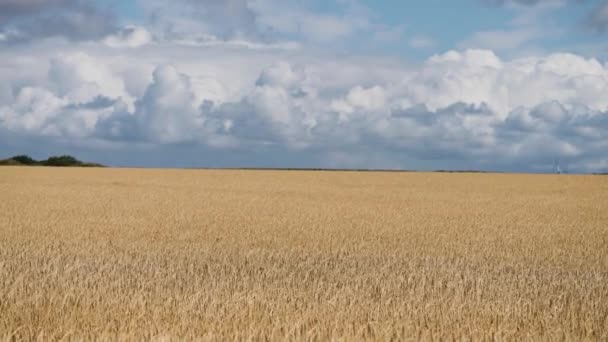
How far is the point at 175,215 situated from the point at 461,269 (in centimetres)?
1306

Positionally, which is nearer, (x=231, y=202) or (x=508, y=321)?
(x=508, y=321)

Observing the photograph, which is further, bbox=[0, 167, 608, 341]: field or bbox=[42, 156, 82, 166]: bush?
bbox=[42, 156, 82, 166]: bush

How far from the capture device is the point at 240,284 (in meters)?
10.1

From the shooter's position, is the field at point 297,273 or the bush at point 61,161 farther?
the bush at point 61,161

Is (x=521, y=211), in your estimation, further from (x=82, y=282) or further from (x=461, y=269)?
(x=82, y=282)

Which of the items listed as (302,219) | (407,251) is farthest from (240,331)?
(302,219)

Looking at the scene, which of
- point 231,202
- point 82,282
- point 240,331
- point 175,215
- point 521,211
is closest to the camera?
point 240,331

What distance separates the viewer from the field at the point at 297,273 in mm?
7426

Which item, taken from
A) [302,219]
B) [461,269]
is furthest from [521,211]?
[461,269]

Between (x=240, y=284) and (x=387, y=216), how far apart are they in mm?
15123

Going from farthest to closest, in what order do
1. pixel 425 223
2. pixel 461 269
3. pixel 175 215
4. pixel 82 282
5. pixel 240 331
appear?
pixel 175 215, pixel 425 223, pixel 461 269, pixel 82 282, pixel 240 331

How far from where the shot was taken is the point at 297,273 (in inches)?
465

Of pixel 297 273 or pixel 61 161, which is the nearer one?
pixel 297 273

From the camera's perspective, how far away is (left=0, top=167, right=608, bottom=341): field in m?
7.43
